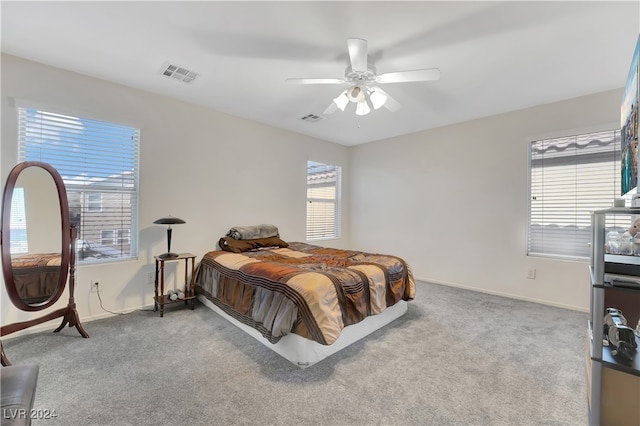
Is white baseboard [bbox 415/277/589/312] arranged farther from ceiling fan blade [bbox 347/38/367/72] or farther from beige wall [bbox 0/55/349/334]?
ceiling fan blade [bbox 347/38/367/72]

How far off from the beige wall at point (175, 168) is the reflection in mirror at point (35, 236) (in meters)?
0.42

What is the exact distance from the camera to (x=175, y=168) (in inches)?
134

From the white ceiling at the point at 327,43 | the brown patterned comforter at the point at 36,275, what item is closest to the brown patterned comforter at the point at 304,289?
the brown patterned comforter at the point at 36,275

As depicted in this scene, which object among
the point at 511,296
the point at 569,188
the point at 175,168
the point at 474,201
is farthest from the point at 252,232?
the point at 569,188

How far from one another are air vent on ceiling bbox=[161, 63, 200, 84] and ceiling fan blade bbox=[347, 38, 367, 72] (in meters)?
1.65

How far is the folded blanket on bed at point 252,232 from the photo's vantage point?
3.79 metres

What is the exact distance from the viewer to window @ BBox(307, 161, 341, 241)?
5109 millimetres

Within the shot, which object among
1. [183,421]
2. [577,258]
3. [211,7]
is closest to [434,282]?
[577,258]

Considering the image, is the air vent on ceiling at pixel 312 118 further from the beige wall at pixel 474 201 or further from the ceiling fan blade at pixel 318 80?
the beige wall at pixel 474 201

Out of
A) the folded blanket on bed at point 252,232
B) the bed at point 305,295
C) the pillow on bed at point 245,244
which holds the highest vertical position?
the folded blanket on bed at point 252,232

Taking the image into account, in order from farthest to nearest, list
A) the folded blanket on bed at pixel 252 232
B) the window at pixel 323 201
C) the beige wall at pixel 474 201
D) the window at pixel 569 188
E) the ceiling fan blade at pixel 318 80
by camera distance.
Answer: the window at pixel 323 201 → the folded blanket on bed at pixel 252 232 → the beige wall at pixel 474 201 → the window at pixel 569 188 → the ceiling fan blade at pixel 318 80

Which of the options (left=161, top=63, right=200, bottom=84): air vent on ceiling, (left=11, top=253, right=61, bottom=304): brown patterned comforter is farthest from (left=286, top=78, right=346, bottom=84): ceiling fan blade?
(left=11, top=253, right=61, bottom=304): brown patterned comforter

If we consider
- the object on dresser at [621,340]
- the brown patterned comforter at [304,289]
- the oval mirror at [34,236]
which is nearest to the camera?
the object on dresser at [621,340]

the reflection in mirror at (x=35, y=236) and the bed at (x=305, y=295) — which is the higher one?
the reflection in mirror at (x=35, y=236)
